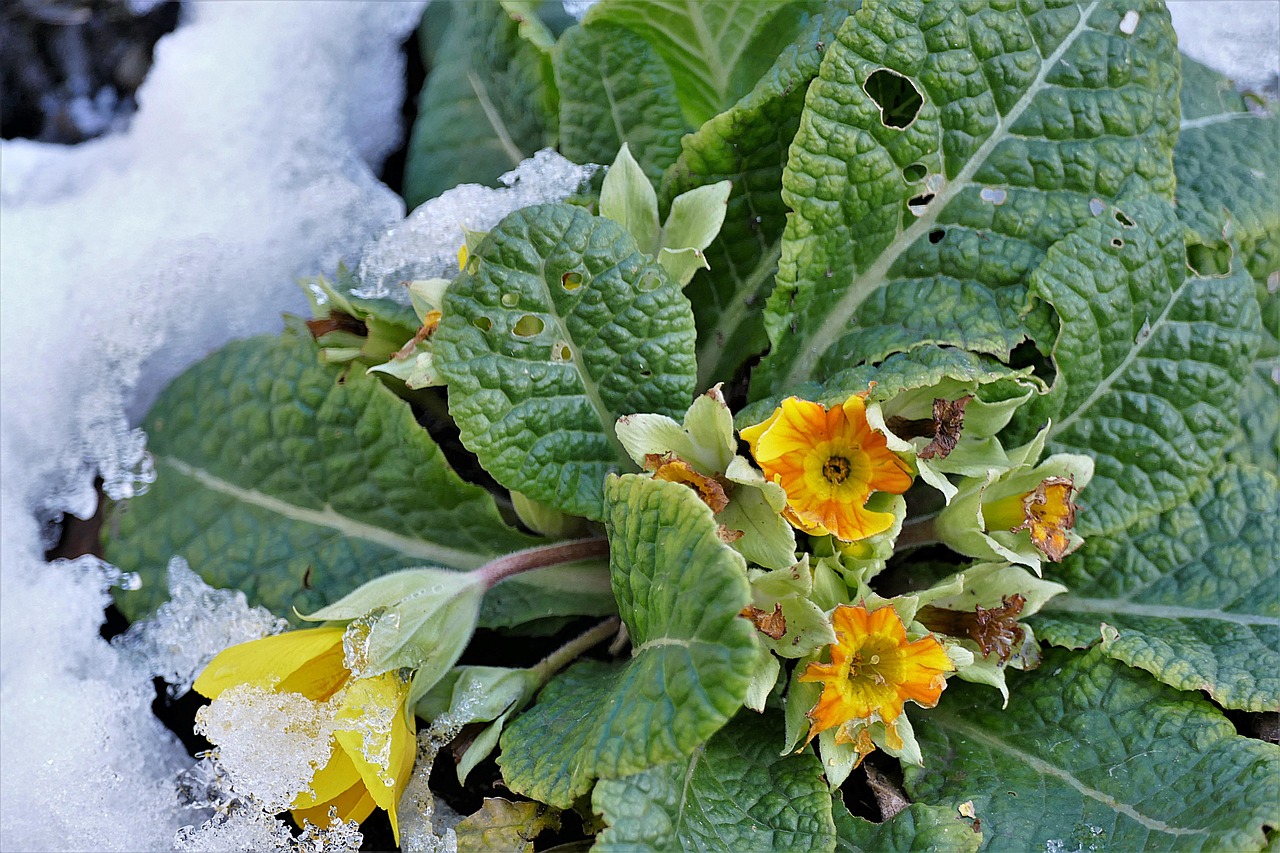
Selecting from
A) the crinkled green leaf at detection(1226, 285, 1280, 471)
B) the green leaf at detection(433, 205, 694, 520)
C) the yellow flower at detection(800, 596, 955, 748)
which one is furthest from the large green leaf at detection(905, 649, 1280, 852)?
the green leaf at detection(433, 205, 694, 520)

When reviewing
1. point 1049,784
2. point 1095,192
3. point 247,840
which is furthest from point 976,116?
point 247,840

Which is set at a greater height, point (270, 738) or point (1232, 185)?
point (1232, 185)

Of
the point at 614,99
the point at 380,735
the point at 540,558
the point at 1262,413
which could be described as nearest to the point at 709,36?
the point at 614,99

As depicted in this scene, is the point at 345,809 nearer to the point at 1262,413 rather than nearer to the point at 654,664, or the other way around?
the point at 654,664

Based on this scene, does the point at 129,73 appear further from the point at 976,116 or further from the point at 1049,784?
the point at 1049,784

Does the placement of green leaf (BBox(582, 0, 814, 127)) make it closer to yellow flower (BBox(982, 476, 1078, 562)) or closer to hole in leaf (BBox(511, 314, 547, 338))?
hole in leaf (BBox(511, 314, 547, 338))

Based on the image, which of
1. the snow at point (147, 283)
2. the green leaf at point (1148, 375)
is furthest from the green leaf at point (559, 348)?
the green leaf at point (1148, 375)
